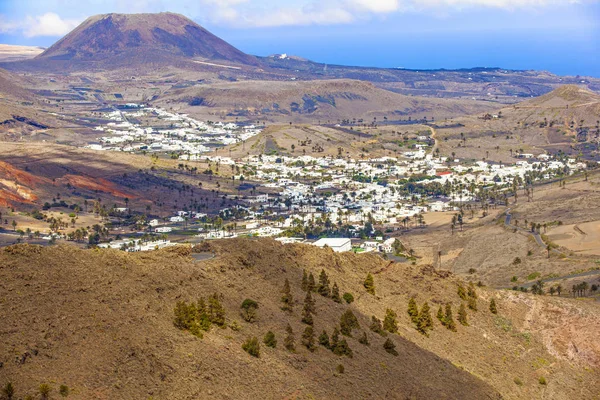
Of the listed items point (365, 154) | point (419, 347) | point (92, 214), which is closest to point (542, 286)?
point (419, 347)

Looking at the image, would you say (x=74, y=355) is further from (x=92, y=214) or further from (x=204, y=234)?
(x=92, y=214)

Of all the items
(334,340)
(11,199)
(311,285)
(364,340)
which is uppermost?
(311,285)

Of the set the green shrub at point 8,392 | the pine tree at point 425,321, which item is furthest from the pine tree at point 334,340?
the green shrub at point 8,392

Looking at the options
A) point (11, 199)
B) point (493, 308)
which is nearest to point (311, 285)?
point (493, 308)

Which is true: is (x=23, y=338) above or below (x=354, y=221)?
above

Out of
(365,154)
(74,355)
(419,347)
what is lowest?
(365,154)

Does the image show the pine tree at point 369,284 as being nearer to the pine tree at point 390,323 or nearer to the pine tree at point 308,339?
the pine tree at point 390,323

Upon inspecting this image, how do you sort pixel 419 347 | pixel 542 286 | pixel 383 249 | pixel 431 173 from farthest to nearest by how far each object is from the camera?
pixel 431 173, pixel 383 249, pixel 542 286, pixel 419 347

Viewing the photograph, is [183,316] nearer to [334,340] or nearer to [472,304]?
[334,340]

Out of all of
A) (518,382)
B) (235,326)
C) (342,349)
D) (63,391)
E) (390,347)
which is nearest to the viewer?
(63,391)
